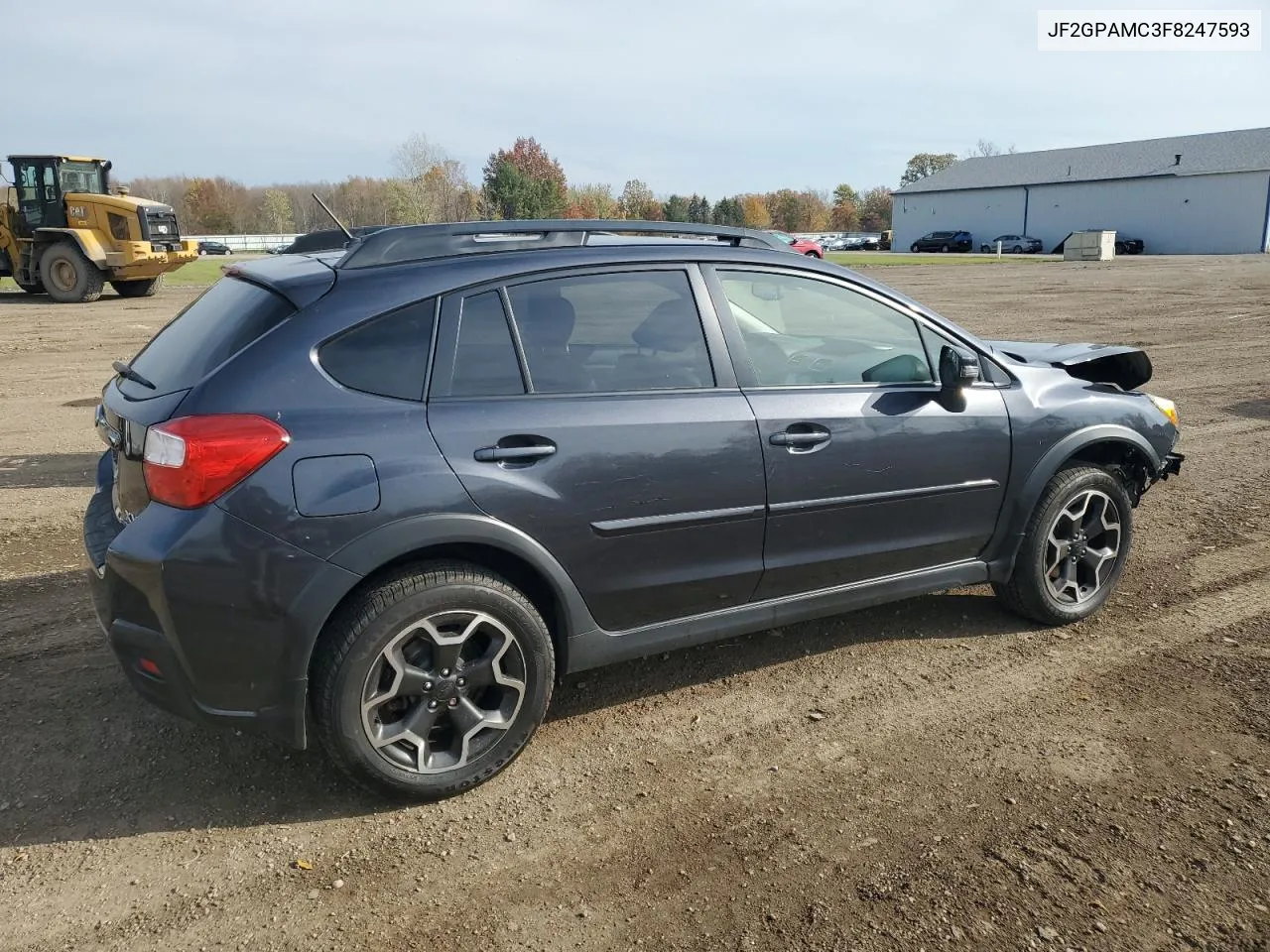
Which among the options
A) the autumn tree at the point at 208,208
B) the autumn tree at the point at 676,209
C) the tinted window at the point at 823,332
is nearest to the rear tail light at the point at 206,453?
the tinted window at the point at 823,332

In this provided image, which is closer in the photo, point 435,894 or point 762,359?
point 435,894

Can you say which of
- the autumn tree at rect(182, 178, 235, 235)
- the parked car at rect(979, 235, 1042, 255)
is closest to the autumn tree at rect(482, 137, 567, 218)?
the parked car at rect(979, 235, 1042, 255)

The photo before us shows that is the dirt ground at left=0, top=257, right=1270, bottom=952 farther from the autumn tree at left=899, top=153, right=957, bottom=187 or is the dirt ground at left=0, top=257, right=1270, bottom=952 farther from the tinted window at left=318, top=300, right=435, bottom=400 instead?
the autumn tree at left=899, top=153, right=957, bottom=187

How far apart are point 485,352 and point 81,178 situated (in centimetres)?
2341

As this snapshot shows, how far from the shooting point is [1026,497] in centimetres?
426

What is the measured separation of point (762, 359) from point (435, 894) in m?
2.23

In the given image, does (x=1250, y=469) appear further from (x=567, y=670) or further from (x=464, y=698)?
(x=464, y=698)

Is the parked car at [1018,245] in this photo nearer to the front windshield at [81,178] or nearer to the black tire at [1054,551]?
the front windshield at [81,178]

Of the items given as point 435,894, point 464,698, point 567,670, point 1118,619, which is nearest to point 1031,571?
point 1118,619

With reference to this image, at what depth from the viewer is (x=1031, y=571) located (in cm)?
438

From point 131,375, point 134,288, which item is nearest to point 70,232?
point 134,288

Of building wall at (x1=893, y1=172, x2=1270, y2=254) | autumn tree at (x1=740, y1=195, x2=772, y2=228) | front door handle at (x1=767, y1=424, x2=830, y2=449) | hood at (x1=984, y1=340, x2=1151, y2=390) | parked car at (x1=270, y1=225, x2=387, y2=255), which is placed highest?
autumn tree at (x1=740, y1=195, x2=772, y2=228)

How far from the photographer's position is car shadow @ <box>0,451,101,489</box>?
22.6 feet

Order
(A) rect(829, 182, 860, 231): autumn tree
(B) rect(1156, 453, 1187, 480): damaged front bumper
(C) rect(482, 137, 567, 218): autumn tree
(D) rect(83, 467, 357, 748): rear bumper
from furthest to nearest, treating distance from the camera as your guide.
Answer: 1. (A) rect(829, 182, 860, 231): autumn tree
2. (C) rect(482, 137, 567, 218): autumn tree
3. (B) rect(1156, 453, 1187, 480): damaged front bumper
4. (D) rect(83, 467, 357, 748): rear bumper
